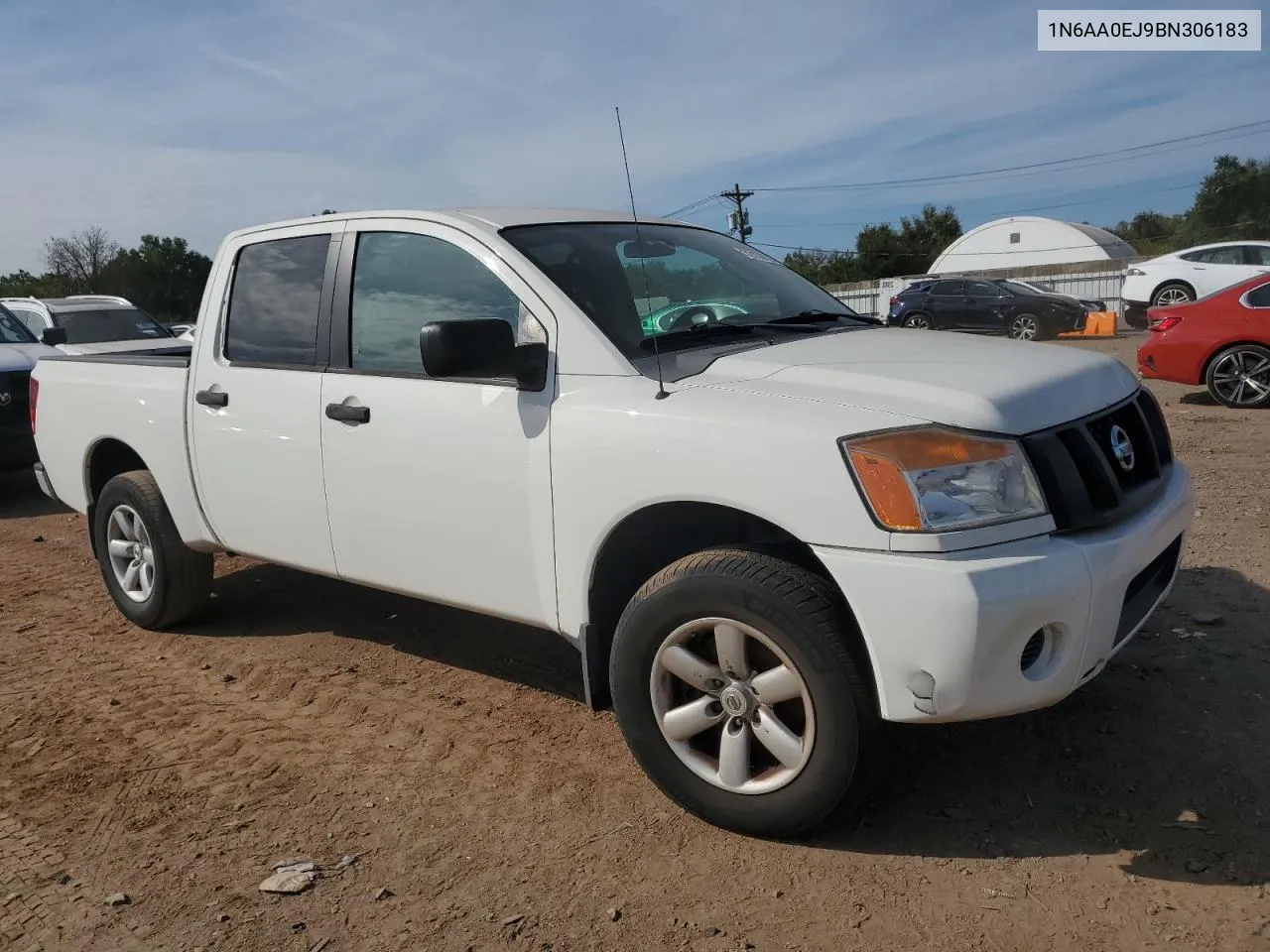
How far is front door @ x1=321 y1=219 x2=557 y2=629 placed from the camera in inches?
126

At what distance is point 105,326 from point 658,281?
1068 centimetres

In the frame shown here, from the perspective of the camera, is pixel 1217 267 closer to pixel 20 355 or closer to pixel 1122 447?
pixel 1122 447

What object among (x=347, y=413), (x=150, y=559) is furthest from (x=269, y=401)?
(x=150, y=559)

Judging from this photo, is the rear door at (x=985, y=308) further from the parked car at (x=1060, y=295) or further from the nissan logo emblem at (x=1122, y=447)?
the nissan logo emblem at (x=1122, y=447)

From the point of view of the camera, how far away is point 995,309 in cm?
2172

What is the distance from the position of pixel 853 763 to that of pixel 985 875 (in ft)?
1.54

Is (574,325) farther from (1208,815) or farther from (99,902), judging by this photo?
(1208,815)

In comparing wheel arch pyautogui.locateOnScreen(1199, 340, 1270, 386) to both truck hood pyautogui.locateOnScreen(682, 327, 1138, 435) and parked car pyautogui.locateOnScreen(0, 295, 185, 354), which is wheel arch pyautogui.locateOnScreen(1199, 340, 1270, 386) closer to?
truck hood pyautogui.locateOnScreen(682, 327, 1138, 435)

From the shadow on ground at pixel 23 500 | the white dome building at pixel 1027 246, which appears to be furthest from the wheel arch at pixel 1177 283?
the white dome building at pixel 1027 246

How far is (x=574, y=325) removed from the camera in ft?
10.4

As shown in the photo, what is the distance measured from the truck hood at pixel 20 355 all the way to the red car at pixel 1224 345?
10.4m

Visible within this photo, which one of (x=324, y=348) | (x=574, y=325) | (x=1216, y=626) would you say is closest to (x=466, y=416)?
(x=574, y=325)

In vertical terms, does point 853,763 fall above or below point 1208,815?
above

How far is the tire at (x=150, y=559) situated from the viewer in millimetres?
4645
